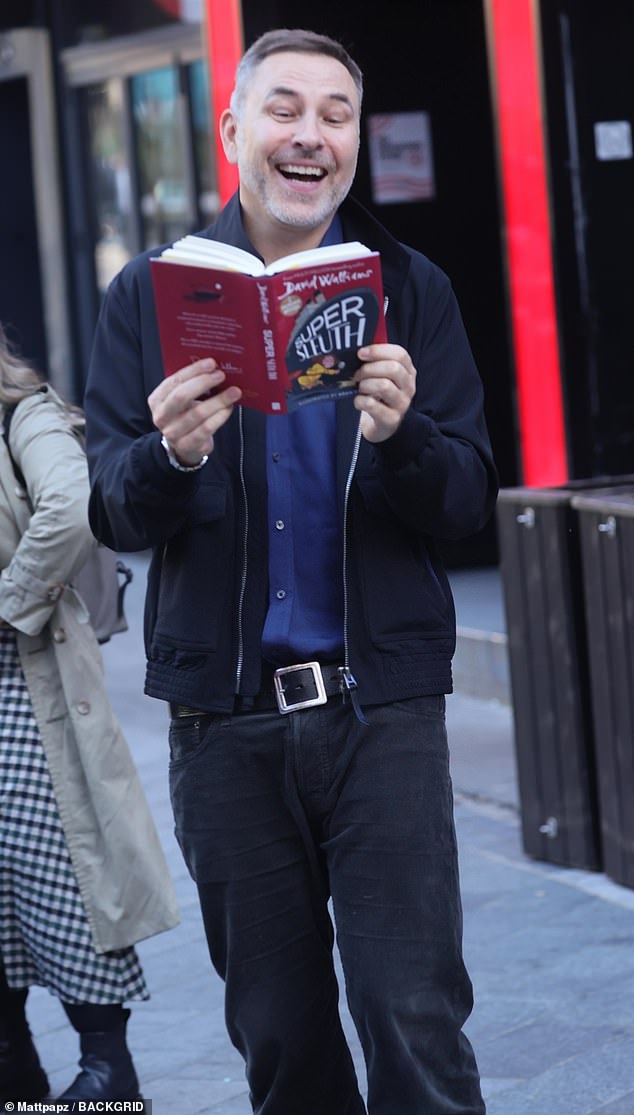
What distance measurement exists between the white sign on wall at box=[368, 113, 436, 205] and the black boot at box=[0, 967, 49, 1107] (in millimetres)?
6508

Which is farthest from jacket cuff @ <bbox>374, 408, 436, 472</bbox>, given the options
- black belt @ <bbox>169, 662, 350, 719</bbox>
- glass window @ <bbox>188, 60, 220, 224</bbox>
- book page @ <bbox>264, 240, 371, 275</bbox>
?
glass window @ <bbox>188, 60, 220, 224</bbox>

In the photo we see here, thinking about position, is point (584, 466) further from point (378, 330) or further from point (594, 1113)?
point (378, 330)

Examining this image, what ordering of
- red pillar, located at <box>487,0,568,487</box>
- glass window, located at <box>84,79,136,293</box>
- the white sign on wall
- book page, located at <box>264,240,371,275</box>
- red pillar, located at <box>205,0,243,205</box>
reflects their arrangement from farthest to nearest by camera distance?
glass window, located at <box>84,79,136,293</box> < the white sign on wall < red pillar, located at <box>205,0,243,205</box> < red pillar, located at <box>487,0,568,487</box> < book page, located at <box>264,240,371,275</box>

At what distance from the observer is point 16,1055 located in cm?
426

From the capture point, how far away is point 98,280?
13.7 metres

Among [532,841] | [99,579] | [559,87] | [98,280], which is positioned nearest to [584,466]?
[559,87]

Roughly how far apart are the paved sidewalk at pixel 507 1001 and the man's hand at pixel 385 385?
1090 mm

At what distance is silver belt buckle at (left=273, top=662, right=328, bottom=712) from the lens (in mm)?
2936

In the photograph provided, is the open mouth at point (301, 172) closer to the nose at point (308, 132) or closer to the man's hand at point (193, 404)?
the nose at point (308, 132)

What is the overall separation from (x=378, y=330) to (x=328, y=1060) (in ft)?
4.17

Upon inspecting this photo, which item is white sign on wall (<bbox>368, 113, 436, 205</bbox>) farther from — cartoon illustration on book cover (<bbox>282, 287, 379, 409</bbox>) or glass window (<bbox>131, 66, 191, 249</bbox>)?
cartoon illustration on book cover (<bbox>282, 287, 379, 409</bbox>)

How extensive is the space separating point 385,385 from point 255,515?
15.5 inches

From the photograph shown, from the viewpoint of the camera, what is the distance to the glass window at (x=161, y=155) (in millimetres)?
12234

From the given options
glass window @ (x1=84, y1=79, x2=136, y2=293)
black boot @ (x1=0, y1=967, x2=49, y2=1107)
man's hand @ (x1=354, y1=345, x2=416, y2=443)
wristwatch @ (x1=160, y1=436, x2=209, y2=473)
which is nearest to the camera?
man's hand @ (x1=354, y1=345, x2=416, y2=443)
